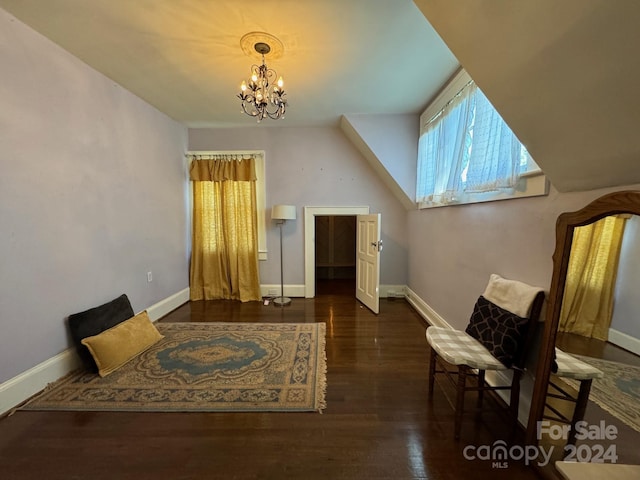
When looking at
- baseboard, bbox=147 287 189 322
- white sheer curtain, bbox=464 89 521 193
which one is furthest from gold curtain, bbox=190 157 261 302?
white sheer curtain, bbox=464 89 521 193

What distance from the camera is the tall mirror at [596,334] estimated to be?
3.31 feet

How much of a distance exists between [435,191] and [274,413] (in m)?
2.73

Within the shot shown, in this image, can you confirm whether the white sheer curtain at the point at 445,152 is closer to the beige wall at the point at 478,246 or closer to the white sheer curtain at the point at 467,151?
the white sheer curtain at the point at 467,151

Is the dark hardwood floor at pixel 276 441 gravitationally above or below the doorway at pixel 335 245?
below

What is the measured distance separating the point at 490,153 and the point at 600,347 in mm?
1397

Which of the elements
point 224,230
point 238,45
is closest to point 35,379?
point 224,230

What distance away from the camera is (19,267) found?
178 centimetres

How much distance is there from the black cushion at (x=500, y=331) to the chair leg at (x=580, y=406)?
0.30 m

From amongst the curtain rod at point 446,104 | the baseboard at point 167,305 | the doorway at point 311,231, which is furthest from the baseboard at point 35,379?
the curtain rod at point 446,104

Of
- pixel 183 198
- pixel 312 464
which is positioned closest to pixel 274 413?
pixel 312 464

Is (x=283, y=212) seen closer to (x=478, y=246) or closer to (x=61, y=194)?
(x=61, y=194)

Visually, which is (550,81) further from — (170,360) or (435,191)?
(170,360)

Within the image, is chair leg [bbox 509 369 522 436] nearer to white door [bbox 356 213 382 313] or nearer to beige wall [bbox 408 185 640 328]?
beige wall [bbox 408 185 640 328]

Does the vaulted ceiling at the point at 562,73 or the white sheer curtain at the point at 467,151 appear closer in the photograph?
the vaulted ceiling at the point at 562,73
